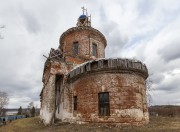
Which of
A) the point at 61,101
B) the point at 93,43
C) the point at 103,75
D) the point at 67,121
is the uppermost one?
the point at 93,43

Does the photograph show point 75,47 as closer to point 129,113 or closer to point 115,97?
point 115,97

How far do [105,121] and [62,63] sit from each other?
7135 mm

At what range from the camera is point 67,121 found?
14672 mm

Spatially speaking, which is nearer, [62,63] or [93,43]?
[62,63]

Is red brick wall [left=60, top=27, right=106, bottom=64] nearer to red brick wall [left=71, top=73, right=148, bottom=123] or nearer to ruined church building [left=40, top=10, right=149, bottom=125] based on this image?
ruined church building [left=40, top=10, right=149, bottom=125]

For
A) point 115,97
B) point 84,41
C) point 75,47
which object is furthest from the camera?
point 75,47

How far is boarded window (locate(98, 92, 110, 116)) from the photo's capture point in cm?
1189

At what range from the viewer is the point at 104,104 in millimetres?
12070

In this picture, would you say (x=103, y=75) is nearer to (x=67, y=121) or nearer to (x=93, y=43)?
(x=67, y=121)

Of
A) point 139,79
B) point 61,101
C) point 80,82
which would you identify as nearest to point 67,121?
point 61,101

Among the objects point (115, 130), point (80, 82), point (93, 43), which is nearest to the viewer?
point (115, 130)

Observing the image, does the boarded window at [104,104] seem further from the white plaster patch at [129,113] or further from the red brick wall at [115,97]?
the white plaster patch at [129,113]

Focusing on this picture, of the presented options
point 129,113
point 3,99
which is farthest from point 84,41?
point 3,99

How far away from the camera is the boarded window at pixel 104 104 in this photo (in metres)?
11.9
